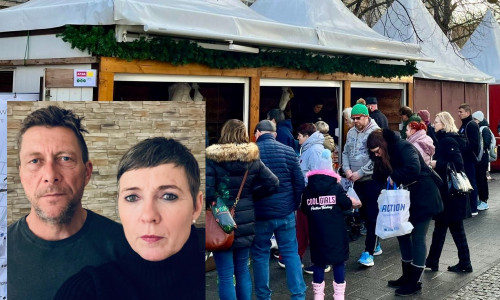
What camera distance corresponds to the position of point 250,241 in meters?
5.26

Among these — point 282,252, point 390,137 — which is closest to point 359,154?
point 390,137

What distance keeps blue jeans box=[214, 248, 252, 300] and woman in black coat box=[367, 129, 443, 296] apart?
6.00ft

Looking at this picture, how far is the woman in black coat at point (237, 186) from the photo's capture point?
5051 millimetres

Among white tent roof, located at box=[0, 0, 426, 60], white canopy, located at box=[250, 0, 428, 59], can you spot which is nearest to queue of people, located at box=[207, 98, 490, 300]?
white tent roof, located at box=[0, 0, 426, 60]

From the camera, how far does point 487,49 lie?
18781 mm

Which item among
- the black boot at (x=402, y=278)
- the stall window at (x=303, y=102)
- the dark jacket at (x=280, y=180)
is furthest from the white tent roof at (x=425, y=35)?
the dark jacket at (x=280, y=180)

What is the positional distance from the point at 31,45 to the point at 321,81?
171 inches

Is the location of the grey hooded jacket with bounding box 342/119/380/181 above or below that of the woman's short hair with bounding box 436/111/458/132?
below

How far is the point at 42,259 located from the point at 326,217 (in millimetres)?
3341

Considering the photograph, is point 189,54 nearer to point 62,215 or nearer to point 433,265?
point 433,265

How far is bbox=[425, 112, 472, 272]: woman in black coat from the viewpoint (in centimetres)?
679

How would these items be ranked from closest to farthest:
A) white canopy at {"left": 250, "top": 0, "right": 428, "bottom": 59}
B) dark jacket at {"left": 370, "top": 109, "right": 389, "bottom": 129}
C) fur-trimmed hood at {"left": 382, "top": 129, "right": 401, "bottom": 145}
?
fur-trimmed hood at {"left": 382, "top": 129, "right": 401, "bottom": 145}
white canopy at {"left": 250, "top": 0, "right": 428, "bottom": 59}
dark jacket at {"left": 370, "top": 109, "right": 389, "bottom": 129}

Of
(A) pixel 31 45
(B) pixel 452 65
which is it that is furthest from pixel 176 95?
(B) pixel 452 65

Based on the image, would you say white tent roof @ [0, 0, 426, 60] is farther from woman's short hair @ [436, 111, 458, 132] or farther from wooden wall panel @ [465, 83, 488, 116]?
wooden wall panel @ [465, 83, 488, 116]
